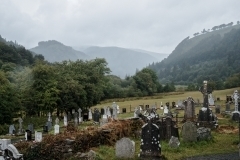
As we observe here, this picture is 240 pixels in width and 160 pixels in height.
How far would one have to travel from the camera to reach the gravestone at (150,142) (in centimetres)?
1423

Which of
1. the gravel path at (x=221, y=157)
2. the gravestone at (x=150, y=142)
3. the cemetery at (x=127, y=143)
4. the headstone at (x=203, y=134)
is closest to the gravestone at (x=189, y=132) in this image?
the cemetery at (x=127, y=143)

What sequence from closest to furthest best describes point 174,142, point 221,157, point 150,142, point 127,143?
point 221,157
point 150,142
point 127,143
point 174,142


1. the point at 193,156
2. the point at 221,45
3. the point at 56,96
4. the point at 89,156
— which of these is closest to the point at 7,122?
the point at 56,96

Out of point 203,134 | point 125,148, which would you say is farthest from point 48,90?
point 125,148

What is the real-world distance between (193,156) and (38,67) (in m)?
26.3

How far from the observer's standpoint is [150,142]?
1430 centimetres

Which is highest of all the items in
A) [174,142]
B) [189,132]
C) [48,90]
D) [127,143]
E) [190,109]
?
[48,90]

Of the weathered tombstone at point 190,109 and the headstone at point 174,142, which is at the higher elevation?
the weathered tombstone at point 190,109

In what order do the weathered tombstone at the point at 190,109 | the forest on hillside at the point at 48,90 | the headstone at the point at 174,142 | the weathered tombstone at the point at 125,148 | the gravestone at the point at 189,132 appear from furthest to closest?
the forest on hillside at the point at 48,90, the weathered tombstone at the point at 190,109, the gravestone at the point at 189,132, the headstone at the point at 174,142, the weathered tombstone at the point at 125,148

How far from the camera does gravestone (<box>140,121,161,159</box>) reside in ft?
46.7

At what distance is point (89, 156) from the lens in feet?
45.8

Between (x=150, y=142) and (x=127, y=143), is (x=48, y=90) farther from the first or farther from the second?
(x=150, y=142)

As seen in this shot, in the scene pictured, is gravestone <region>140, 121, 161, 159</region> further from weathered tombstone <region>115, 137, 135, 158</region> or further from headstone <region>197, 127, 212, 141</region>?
headstone <region>197, 127, 212, 141</region>

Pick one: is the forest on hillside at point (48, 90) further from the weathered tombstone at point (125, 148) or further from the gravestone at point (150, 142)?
the gravestone at point (150, 142)
